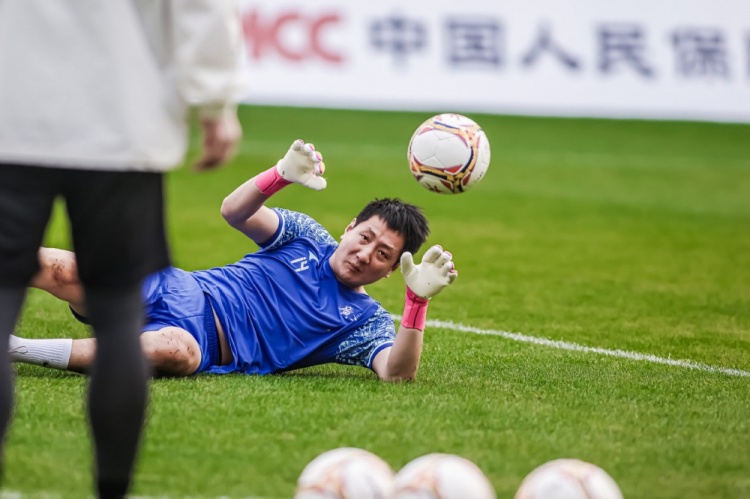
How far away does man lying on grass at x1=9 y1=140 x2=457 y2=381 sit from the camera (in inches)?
205

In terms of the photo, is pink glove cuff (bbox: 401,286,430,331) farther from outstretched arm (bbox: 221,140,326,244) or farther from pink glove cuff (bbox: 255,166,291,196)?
pink glove cuff (bbox: 255,166,291,196)

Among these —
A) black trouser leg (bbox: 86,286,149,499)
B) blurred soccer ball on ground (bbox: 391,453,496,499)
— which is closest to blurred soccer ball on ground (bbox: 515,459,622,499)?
blurred soccer ball on ground (bbox: 391,453,496,499)

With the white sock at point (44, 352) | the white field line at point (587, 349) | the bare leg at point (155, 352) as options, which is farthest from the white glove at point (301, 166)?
the white field line at point (587, 349)

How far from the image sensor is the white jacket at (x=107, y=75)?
290cm

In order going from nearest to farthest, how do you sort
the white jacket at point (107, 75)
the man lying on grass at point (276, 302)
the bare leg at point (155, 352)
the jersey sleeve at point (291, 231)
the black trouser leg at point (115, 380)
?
the white jacket at point (107, 75) < the black trouser leg at point (115, 380) < the bare leg at point (155, 352) < the man lying on grass at point (276, 302) < the jersey sleeve at point (291, 231)

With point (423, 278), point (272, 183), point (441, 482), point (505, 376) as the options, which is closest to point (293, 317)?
point (272, 183)

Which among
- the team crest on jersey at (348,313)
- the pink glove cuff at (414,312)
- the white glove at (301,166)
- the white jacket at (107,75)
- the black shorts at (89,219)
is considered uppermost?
the white jacket at (107,75)

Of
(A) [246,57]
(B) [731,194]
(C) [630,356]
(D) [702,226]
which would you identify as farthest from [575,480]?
(A) [246,57]

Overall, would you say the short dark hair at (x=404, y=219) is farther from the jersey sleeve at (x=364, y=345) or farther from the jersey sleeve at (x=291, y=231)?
the jersey sleeve at (x=364, y=345)

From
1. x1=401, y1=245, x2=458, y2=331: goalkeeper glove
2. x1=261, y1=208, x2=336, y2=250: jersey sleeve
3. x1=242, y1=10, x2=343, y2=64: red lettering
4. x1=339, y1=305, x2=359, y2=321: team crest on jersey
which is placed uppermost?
x1=242, y1=10, x2=343, y2=64: red lettering

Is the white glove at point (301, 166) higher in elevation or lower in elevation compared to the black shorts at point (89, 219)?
higher

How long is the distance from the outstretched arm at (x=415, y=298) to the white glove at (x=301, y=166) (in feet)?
1.91

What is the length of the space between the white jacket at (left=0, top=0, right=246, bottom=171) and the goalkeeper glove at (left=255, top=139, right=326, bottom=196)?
2.16 metres

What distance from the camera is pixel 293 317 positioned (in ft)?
17.8
